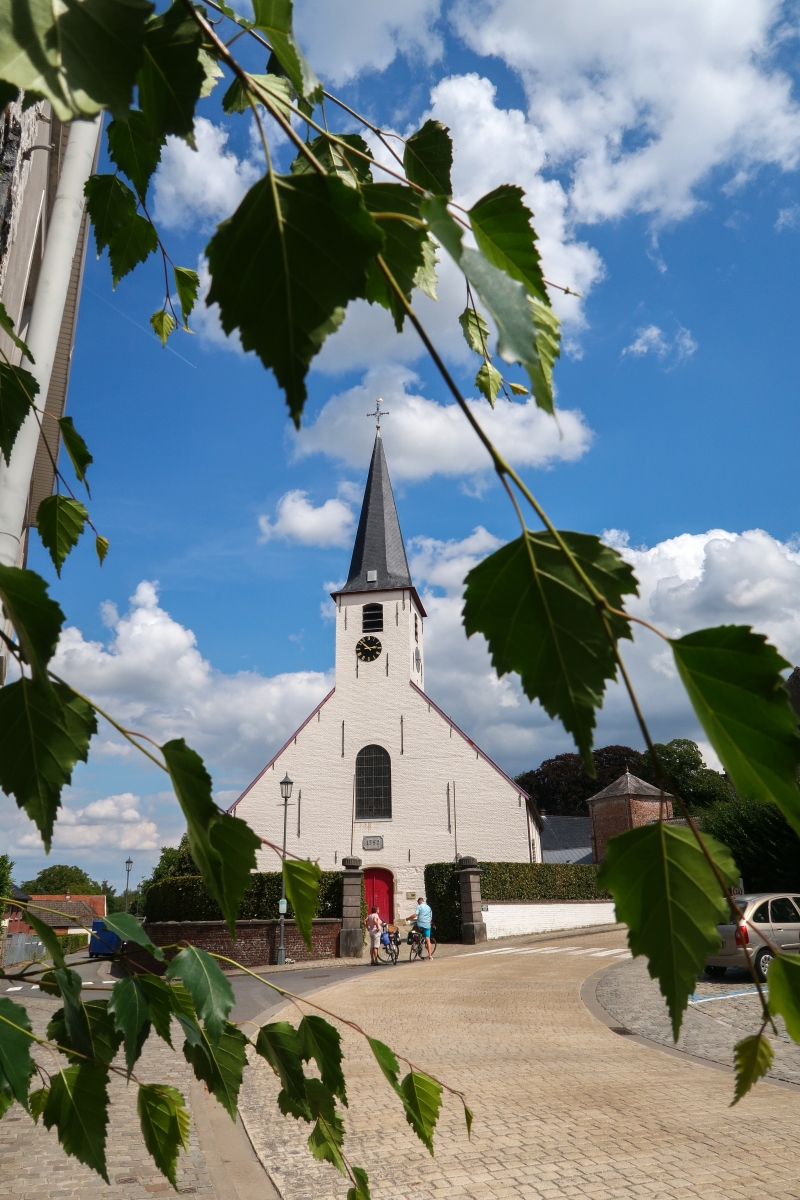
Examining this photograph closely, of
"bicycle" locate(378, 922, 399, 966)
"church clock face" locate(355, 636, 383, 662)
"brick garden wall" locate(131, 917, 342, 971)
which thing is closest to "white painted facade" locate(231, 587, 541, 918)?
"church clock face" locate(355, 636, 383, 662)

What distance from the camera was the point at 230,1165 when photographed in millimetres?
5930

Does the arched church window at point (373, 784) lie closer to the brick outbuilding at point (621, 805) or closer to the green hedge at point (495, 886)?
the green hedge at point (495, 886)

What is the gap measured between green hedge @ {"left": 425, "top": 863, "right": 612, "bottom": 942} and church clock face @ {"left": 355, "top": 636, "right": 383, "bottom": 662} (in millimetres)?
8618

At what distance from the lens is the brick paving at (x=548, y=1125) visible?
207 inches

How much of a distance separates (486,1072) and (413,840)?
22.1 m

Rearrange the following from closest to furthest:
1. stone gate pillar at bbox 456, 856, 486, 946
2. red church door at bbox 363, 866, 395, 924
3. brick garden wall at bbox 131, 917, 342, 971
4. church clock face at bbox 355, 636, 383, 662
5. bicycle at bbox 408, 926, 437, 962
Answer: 1. brick garden wall at bbox 131, 917, 342, 971
2. bicycle at bbox 408, 926, 437, 962
3. stone gate pillar at bbox 456, 856, 486, 946
4. red church door at bbox 363, 866, 395, 924
5. church clock face at bbox 355, 636, 383, 662

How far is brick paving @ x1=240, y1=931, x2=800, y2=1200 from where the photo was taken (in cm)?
525

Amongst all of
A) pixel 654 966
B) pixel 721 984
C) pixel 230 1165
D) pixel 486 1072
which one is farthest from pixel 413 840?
pixel 654 966

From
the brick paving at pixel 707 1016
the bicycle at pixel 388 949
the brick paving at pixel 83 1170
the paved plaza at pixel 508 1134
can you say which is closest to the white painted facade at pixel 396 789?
the bicycle at pixel 388 949

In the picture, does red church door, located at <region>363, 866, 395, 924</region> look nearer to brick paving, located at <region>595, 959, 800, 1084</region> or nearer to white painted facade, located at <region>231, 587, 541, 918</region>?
white painted facade, located at <region>231, 587, 541, 918</region>

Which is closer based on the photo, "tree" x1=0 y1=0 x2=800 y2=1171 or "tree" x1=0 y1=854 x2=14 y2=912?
"tree" x1=0 y1=0 x2=800 y2=1171

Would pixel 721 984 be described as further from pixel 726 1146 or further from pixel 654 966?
pixel 654 966

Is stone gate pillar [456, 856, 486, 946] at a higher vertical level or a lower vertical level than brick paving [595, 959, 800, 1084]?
higher

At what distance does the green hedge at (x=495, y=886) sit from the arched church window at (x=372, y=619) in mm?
9892
